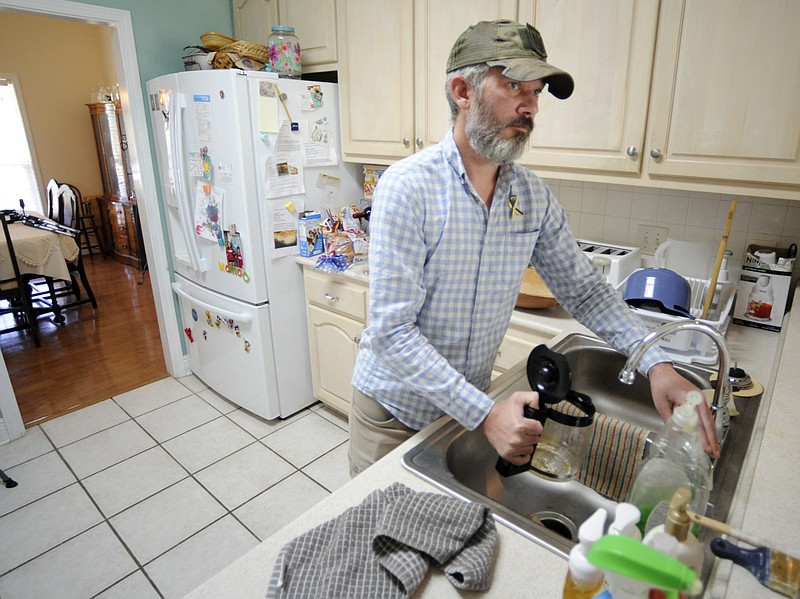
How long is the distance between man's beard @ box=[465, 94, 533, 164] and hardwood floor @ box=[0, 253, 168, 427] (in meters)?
2.79

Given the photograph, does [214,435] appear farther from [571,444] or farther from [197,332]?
[571,444]

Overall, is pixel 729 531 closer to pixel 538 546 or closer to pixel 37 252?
pixel 538 546

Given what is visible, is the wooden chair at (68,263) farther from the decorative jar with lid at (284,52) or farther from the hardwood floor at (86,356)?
the decorative jar with lid at (284,52)

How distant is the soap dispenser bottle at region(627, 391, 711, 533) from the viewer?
2.22 feet

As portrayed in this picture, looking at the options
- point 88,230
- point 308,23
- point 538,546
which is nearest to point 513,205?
point 538,546

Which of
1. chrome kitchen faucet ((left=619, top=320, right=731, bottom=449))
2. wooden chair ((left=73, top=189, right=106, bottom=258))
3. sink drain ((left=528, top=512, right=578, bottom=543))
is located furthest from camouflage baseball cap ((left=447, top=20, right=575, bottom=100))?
wooden chair ((left=73, top=189, right=106, bottom=258))

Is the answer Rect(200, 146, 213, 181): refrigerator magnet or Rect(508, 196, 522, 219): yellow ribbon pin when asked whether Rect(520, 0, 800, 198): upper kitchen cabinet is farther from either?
Rect(200, 146, 213, 181): refrigerator magnet

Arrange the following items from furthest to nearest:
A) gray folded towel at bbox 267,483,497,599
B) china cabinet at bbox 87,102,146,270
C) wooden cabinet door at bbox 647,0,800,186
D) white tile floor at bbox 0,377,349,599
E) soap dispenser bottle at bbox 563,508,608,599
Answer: china cabinet at bbox 87,102,146,270 → white tile floor at bbox 0,377,349,599 → wooden cabinet door at bbox 647,0,800,186 → gray folded towel at bbox 267,483,497,599 → soap dispenser bottle at bbox 563,508,608,599

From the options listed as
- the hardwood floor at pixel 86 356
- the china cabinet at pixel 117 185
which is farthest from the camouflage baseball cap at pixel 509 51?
the china cabinet at pixel 117 185

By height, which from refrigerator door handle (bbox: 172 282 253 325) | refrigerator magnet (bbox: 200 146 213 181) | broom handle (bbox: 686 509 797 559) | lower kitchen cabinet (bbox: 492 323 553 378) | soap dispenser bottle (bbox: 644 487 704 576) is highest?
refrigerator magnet (bbox: 200 146 213 181)

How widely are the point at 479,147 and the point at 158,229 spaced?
2.37m

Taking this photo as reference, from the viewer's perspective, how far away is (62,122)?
18.5 ft

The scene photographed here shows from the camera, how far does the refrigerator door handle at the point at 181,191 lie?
2.37m

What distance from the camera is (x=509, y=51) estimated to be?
0.95 meters
